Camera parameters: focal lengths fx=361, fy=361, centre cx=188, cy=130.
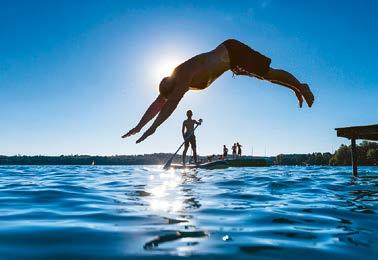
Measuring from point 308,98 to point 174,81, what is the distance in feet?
9.08

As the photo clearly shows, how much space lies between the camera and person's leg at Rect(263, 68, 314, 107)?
607 centimetres

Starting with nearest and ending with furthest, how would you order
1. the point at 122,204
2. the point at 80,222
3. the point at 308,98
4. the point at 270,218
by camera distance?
the point at 80,222 → the point at 270,218 → the point at 122,204 → the point at 308,98

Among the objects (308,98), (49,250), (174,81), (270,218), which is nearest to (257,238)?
(270,218)

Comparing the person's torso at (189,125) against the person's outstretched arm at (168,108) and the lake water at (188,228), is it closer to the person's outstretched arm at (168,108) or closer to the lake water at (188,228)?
the person's outstretched arm at (168,108)

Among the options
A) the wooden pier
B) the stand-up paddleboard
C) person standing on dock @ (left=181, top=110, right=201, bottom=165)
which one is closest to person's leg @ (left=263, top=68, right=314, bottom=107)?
the wooden pier

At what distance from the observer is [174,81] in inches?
196

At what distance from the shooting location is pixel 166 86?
17.0ft

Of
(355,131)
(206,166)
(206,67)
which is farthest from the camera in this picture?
(206,166)

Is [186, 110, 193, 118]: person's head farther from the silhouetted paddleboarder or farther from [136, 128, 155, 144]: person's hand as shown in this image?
[136, 128, 155, 144]: person's hand

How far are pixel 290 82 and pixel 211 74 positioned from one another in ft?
6.15

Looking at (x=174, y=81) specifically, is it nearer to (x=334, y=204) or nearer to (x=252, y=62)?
(x=252, y=62)

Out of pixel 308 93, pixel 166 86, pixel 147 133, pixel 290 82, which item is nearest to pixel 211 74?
pixel 166 86

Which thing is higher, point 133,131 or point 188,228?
point 133,131

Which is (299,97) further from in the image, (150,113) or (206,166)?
(206,166)
